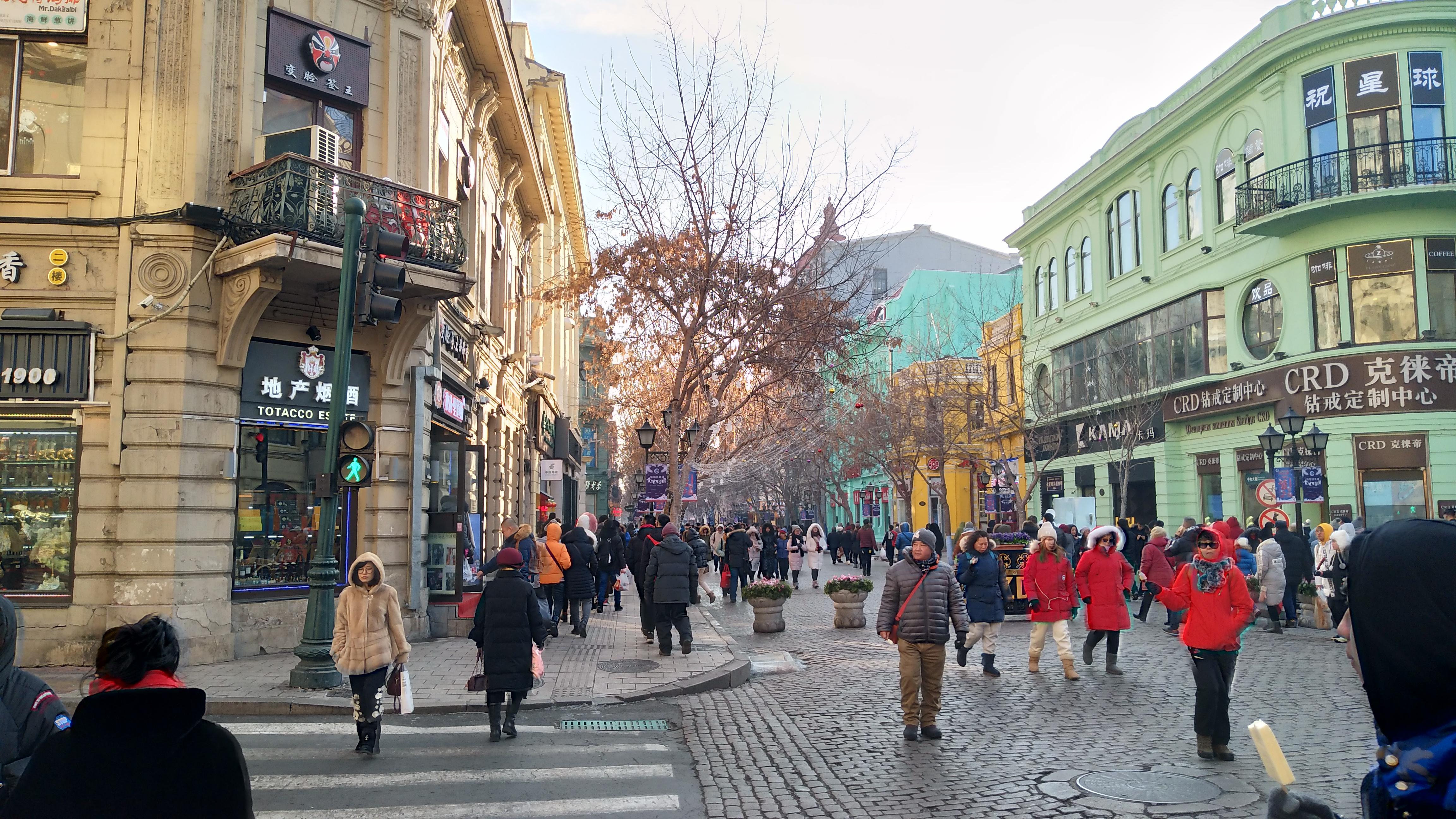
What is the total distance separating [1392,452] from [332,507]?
79.8ft

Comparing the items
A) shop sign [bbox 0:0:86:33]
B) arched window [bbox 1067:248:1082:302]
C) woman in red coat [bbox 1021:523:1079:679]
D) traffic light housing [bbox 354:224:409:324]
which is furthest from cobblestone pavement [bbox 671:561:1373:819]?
arched window [bbox 1067:248:1082:302]

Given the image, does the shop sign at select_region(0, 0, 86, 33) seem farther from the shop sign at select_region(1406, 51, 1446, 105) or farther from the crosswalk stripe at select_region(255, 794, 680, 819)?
the shop sign at select_region(1406, 51, 1446, 105)

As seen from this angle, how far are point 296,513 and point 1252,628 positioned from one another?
1489cm

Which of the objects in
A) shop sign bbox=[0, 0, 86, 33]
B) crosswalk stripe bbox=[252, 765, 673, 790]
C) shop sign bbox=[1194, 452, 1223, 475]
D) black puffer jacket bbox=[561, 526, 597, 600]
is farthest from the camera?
shop sign bbox=[1194, 452, 1223, 475]

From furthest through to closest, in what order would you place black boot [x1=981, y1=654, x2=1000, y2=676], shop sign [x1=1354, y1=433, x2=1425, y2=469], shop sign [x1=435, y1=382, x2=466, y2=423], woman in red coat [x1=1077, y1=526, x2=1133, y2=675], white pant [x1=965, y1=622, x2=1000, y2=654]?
shop sign [x1=1354, y1=433, x2=1425, y2=469], shop sign [x1=435, y1=382, x2=466, y2=423], white pant [x1=965, y1=622, x2=1000, y2=654], black boot [x1=981, y1=654, x2=1000, y2=676], woman in red coat [x1=1077, y1=526, x2=1133, y2=675]

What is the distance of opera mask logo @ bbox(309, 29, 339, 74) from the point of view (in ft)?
46.6

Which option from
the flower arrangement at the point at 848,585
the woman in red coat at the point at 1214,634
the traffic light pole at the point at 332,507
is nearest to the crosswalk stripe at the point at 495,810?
the woman in red coat at the point at 1214,634

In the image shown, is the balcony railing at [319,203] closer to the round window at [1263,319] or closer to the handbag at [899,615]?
the handbag at [899,615]

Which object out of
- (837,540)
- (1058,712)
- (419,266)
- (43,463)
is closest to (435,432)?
(419,266)

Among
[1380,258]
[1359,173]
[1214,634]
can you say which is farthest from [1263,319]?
[1214,634]

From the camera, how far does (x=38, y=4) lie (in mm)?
13062

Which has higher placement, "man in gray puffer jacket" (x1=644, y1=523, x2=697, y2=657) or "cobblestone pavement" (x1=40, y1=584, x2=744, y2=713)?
"man in gray puffer jacket" (x1=644, y1=523, x2=697, y2=657)

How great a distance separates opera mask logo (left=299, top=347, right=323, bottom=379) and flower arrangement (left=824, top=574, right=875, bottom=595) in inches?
343

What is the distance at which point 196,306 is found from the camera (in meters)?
12.9
